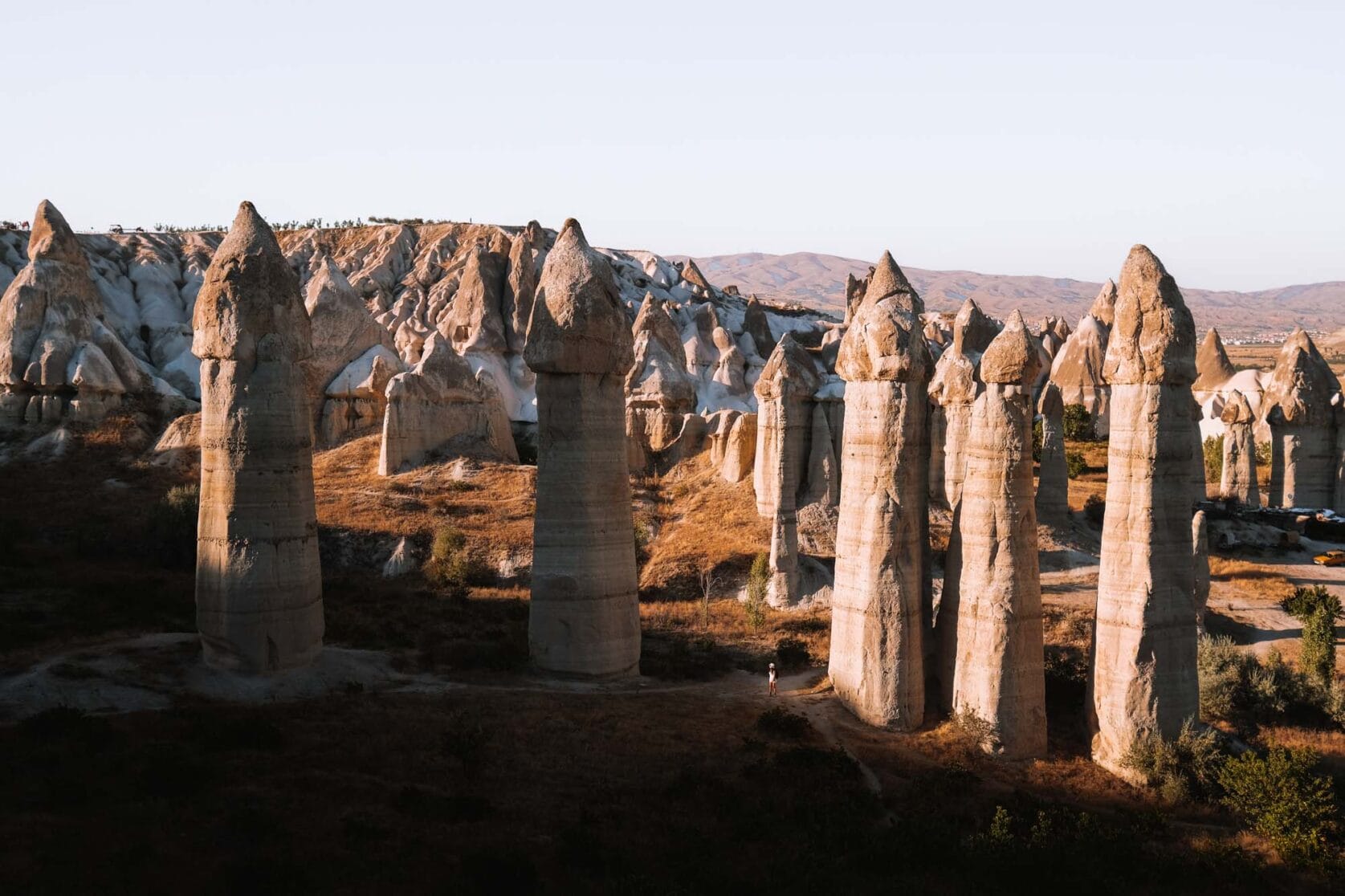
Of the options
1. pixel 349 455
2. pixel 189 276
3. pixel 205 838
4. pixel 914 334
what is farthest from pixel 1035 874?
pixel 189 276

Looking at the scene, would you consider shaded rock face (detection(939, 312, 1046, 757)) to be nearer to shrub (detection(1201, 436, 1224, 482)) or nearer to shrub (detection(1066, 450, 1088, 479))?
shrub (detection(1066, 450, 1088, 479))

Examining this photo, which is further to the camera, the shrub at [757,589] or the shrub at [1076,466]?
the shrub at [1076,466]

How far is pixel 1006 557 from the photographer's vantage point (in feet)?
51.7

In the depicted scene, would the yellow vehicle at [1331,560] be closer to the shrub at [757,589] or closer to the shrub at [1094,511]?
the shrub at [1094,511]

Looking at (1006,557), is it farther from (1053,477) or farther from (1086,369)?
(1086,369)

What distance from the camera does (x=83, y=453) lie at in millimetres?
36812

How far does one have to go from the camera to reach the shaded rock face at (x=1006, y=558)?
618 inches

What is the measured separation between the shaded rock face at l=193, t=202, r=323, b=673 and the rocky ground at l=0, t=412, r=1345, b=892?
35.0 inches

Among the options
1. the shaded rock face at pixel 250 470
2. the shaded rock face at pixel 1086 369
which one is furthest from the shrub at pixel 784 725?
the shaded rock face at pixel 1086 369

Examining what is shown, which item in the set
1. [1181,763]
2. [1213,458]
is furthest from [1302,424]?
[1181,763]

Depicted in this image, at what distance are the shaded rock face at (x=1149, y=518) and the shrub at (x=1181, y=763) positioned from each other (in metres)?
0.14

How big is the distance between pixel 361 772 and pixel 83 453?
1130 inches

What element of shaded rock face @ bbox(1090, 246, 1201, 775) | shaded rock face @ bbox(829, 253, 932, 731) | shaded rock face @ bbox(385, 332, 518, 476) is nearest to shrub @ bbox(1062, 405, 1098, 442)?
shaded rock face @ bbox(385, 332, 518, 476)

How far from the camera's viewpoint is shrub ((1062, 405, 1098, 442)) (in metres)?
53.4
